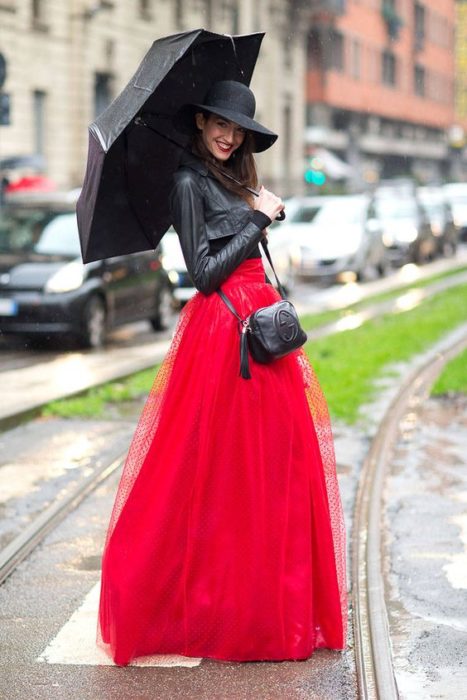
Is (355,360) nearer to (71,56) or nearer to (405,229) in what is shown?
(405,229)

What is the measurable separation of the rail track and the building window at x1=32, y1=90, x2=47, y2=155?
24635mm

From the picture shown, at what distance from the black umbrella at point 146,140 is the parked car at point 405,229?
26.6m

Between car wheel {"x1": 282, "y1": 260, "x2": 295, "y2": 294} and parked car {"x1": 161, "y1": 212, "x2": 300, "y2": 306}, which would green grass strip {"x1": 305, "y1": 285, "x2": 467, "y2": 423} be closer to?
parked car {"x1": 161, "y1": 212, "x2": 300, "y2": 306}

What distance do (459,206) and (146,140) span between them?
44426mm

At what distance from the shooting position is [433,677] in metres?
4.53

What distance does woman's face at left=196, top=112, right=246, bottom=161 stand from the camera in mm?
4676

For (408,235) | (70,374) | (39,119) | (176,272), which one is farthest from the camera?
(39,119)

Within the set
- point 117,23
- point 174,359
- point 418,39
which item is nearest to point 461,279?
point 117,23

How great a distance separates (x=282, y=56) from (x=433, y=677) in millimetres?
47612

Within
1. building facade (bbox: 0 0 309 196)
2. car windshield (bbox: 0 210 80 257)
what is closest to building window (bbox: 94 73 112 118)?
building facade (bbox: 0 0 309 196)


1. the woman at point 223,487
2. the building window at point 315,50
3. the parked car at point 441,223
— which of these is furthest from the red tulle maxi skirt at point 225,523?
the building window at point 315,50

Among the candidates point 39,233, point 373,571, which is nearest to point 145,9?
point 39,233

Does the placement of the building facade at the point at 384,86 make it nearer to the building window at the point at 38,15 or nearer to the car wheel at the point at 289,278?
the building window at the point at 38,15

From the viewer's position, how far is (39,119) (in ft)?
112
